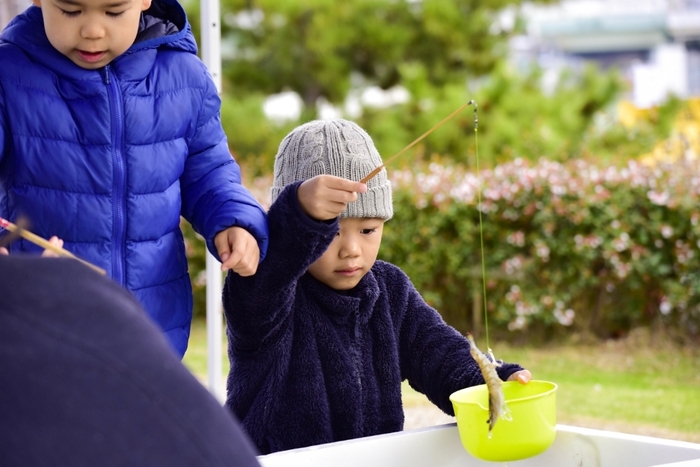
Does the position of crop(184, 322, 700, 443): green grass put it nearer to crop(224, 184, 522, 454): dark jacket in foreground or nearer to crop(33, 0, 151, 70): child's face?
crop(224, 184, 522, 454): dark jacket in foreground

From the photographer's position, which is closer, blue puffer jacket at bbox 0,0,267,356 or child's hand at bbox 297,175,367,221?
child's hand at bbox 297,175,367,221

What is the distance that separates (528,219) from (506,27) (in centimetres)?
347

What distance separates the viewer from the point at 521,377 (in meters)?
1.58

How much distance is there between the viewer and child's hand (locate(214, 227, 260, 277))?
1.50 metres

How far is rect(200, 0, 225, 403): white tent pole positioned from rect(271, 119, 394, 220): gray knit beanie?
0.79m

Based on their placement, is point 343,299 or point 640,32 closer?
point 343,299

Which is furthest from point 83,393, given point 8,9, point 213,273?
point 8,9

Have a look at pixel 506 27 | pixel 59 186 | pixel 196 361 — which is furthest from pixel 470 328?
pixel 59 186

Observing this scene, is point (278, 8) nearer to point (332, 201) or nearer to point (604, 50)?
point (332, 201)

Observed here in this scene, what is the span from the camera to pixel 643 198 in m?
4.97

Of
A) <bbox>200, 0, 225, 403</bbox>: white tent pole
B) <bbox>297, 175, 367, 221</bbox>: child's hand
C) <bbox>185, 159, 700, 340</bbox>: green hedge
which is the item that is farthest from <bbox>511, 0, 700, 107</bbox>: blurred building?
<bbox>297, 175, 367, 221</bbox>: child's hand

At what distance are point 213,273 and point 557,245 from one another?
2.74 metres

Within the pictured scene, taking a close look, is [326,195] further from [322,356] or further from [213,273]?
[213,273]

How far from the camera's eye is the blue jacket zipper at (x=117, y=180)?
5.34 ft
